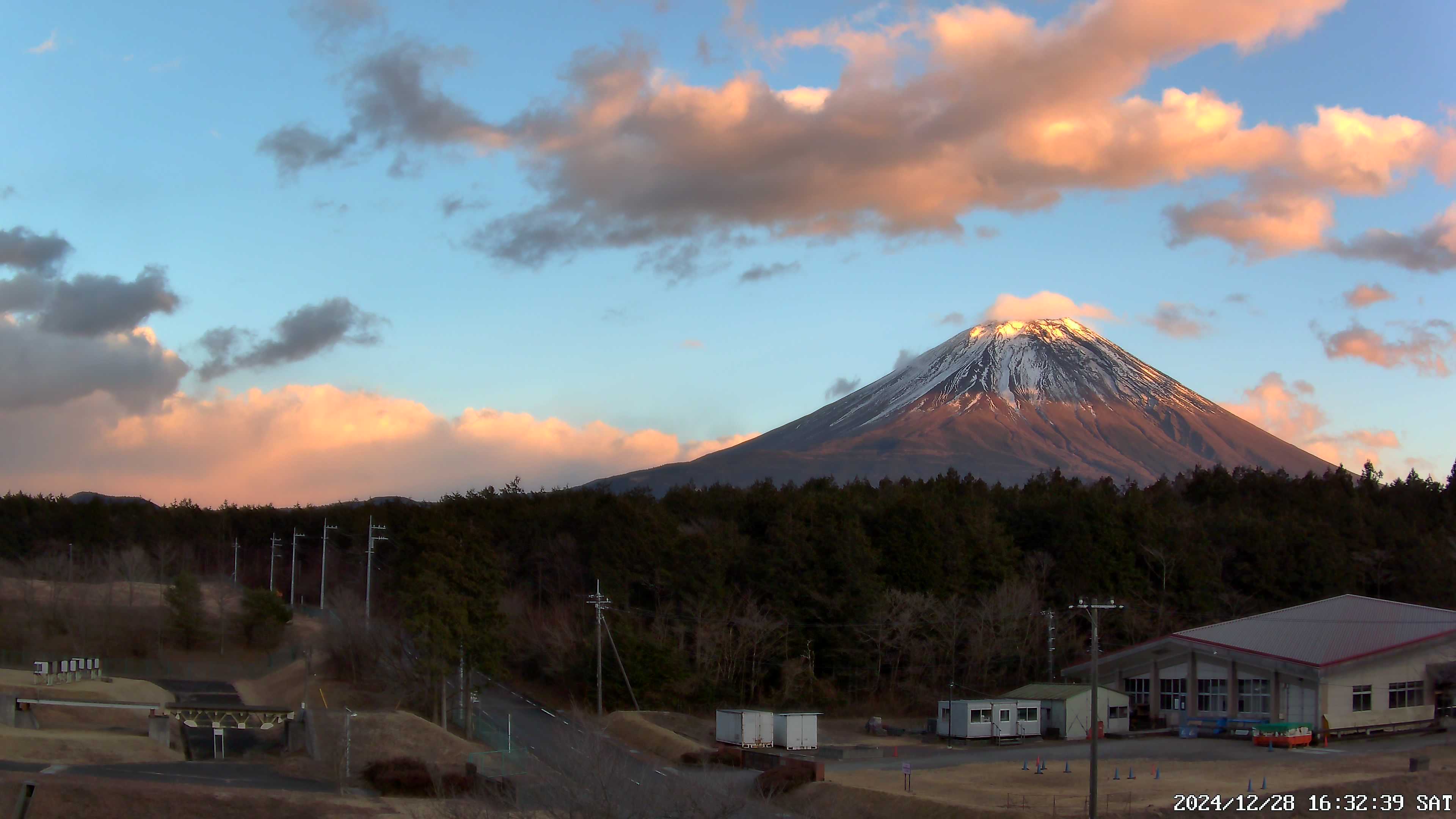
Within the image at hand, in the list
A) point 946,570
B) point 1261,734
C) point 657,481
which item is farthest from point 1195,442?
point 1261,734

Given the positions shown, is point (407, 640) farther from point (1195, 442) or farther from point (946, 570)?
point (1195, 442)

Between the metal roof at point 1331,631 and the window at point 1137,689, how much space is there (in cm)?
283

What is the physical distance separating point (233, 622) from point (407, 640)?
1826 cm

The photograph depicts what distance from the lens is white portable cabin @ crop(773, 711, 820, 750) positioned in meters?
44.1

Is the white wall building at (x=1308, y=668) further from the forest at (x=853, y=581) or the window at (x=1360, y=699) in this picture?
the forest at (x=853, y=581)

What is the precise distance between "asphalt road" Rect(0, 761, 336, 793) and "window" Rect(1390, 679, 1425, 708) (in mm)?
39522

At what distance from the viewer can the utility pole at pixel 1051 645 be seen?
56.7 meters

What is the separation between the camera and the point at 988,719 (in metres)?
47.9

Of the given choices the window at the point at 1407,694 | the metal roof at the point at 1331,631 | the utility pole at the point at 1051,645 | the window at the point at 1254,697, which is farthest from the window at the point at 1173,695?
the window at the point at 1407,694

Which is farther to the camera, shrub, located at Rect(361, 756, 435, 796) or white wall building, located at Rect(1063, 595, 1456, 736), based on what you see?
white wall building, located at Rect(1063, 595, 1456, 736)

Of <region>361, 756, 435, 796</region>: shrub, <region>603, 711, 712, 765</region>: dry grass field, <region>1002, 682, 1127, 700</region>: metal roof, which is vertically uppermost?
<region>1002, 682, 1127, 700</region>: metal roof

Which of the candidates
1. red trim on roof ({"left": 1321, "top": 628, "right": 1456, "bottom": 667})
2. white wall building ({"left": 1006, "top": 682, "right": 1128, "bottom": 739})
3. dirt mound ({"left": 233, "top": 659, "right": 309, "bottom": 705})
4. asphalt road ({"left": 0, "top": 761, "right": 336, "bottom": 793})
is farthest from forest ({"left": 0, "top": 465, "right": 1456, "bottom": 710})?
red trim on roof ({"left": 1321, "top": 628, "right": 1456, "bottom": 667})

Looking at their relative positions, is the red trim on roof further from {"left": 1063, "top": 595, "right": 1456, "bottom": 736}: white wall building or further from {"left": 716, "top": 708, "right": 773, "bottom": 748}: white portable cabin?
{"left": 716, "top": 708, "right": 773, "bottom": 748}: white portable cabin

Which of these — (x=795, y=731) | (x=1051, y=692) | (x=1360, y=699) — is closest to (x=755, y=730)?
(x=795, y=731)
